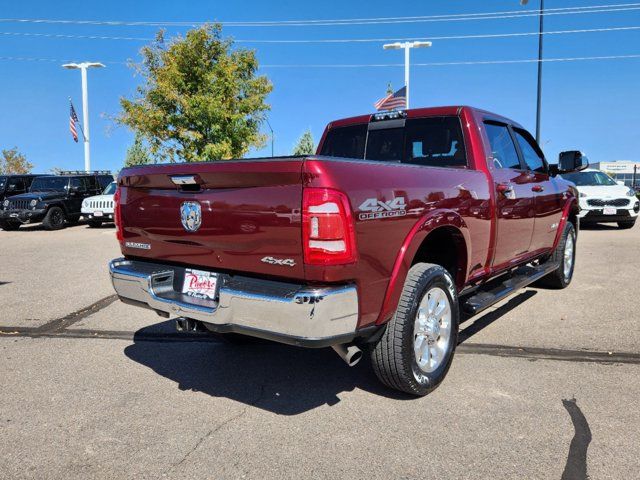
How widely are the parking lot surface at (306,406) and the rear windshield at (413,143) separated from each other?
5.36ft

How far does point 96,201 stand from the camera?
1689cm

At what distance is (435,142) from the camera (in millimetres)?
A: 4359

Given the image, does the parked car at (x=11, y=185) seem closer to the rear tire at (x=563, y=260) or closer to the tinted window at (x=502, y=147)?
the rear tire at (x=563, y=260)

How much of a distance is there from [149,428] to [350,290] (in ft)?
4.78

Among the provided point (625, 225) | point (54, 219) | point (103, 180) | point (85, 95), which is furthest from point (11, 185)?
point (625, 225)

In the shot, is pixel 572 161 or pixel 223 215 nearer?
pixel 223 215

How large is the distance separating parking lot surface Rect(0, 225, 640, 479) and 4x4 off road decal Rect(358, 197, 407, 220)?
122 centimetres

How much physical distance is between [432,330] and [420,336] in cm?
13

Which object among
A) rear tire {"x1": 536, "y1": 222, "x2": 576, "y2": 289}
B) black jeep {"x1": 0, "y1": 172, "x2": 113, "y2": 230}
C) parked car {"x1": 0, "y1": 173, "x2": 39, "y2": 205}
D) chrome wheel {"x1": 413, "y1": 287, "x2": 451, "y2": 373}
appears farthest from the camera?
parked car {"x1": 0, "y1": 173, "x2": 39, "y2": 205}

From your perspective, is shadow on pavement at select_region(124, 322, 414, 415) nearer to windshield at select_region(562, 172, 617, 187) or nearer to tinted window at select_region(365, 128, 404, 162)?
tinted window at select_region(365, 128, 404, 162)

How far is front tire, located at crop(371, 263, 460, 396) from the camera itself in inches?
120

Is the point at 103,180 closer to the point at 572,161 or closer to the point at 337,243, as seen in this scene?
the point at 572,161

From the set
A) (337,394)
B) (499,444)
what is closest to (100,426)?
(337,394)

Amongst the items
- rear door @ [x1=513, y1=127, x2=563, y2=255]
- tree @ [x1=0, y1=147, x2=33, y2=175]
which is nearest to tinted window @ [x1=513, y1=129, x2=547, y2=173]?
rear door @ [x1=513, y1=127, x2=563, y2=255]
